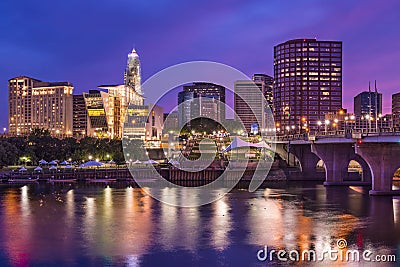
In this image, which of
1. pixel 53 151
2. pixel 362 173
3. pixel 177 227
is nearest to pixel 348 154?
pixel 362 173

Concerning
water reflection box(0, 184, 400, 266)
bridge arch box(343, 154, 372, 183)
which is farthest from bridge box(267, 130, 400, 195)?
water reflection box(0, 184, 400, 266)

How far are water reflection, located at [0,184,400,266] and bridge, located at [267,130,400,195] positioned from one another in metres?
4.72

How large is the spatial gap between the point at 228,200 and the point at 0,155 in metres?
59.5

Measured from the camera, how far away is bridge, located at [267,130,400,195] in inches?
3073

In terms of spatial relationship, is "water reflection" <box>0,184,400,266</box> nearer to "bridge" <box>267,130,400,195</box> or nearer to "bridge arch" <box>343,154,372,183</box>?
"bridge" <box>267,130,400,195</box>

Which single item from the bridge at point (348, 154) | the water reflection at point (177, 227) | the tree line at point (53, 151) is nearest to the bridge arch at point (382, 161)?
the bridge at point (348, 154)

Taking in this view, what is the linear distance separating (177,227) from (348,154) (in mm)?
60348

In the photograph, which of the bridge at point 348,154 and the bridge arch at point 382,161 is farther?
the bridge arch at point 382,161

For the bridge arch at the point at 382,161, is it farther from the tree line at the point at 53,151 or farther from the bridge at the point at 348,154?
the tree line at the point at 53,151

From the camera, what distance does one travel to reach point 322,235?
46812 millimetres

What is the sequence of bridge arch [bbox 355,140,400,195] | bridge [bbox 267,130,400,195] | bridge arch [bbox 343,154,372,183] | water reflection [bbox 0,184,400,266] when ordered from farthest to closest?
1. bridge arch [bbox 343,154,372,183]
2. bridge arch [bbox 355,140,400,195]
3. bridge [bbox 267,130,400,195]
4. water reflection [bbox 0,184,400,266]

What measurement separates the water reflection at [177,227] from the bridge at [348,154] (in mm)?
4719

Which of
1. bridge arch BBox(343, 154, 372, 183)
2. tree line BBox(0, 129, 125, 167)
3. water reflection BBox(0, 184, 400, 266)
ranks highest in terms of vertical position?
tree line BBox(0, 129, 125, 167)

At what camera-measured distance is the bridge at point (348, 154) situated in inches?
3073
